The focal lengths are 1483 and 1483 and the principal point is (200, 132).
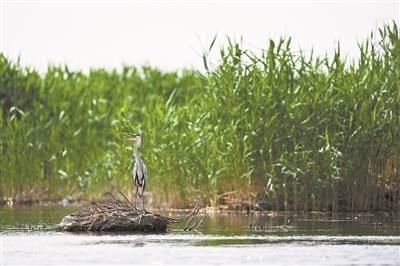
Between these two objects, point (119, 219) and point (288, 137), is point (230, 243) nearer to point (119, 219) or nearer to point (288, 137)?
point (119, 219)

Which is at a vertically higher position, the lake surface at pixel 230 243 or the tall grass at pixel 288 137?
the tall grass at pixel 288 137

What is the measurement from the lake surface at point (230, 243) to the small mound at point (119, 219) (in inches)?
8.9

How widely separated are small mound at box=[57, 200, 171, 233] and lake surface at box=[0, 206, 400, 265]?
23 centimetres

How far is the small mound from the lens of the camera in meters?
17.6

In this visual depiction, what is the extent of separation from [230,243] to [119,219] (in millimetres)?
1845

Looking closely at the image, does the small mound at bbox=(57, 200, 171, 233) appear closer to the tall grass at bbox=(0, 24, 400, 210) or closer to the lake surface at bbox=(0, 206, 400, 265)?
the lake surface at bbox=(0, 206, 400, 265)

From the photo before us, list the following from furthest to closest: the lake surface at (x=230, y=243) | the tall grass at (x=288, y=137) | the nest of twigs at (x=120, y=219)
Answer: the tall grass at (x=288, y=137) < the nest of twigs at (x=120, y=219) < the lake surface at (x=230, y=243)

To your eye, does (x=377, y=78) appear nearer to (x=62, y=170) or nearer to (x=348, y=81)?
(x=348, y=81)

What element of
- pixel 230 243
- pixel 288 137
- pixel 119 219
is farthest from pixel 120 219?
pixel 288 137

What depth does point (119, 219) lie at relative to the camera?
17703 mm

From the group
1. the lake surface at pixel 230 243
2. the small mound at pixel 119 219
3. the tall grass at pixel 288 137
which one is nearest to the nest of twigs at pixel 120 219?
the small mound at pixel 119 219

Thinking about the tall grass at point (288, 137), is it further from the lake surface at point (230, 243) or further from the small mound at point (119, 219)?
the small mound at point (119, 219)

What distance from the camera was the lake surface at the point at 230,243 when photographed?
1466 centimetres

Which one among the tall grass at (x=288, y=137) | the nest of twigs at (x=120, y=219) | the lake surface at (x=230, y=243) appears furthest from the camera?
the tall grass at (x=288, y=137)
